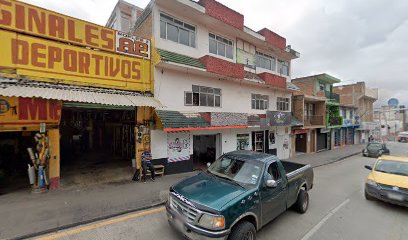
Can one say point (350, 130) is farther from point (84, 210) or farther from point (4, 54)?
point (4, 54)

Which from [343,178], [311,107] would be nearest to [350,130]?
[311,107]

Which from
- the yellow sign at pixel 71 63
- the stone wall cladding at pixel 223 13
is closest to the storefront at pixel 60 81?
the yellow sign at pixel 71 63

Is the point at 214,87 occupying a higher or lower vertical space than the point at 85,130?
higher

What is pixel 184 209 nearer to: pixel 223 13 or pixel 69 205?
pixel 69 205

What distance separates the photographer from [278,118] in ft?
48.3

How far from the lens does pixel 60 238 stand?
432 cm

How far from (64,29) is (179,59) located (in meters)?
4.94

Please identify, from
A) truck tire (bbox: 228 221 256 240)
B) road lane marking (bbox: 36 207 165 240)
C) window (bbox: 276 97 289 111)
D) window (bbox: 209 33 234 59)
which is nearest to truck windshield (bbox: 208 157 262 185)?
truck tire (bbox: 228 221 256 240)

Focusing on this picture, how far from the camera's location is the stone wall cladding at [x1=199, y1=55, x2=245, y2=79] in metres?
10.5

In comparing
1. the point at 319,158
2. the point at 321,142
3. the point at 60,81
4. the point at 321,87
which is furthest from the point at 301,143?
the point at 60,81

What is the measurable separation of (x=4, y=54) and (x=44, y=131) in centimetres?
→ 289

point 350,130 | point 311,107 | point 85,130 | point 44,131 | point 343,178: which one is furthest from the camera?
point 350,130

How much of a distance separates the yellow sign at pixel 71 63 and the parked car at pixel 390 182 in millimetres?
10208

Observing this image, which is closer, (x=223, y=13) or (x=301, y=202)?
(x=301, y=202)
